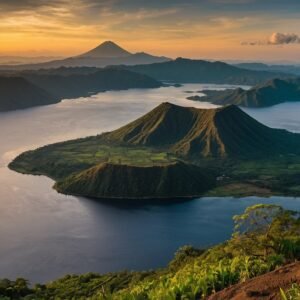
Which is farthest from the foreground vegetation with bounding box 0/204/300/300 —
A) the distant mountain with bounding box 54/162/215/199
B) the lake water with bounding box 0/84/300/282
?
the distant mountain with bounding box 54/162/215/199

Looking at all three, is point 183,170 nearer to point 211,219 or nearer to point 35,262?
point 211,219

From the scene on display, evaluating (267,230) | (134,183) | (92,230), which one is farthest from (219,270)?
(134,183)

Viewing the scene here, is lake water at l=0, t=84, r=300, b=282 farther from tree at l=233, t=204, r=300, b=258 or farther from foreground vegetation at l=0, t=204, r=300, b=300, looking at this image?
tree at l=233, t=204, r=300, b=258

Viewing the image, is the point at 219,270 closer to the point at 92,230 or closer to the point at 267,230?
the point at 267,230

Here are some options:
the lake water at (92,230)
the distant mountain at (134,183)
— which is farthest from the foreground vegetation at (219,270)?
the distant mountain at (134,183)

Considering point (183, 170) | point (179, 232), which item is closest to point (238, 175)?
point (183, 170)
